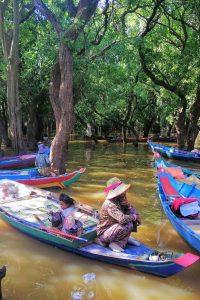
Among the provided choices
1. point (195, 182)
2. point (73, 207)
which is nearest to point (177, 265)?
point (73, 207)

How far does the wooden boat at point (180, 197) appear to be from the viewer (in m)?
7.73

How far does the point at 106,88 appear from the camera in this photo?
27250mm

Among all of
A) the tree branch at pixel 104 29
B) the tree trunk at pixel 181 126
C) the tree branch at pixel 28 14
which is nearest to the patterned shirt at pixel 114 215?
the tree branch at pixel 104 29

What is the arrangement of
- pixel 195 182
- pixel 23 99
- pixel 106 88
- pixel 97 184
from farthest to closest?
pixel 106 88
pixel 23 99
pixel 97 184
pixel 195 182

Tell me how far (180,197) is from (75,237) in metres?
3.47

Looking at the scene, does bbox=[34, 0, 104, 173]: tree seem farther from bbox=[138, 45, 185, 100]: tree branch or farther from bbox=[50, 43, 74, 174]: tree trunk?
bbox=[138, 45, 185, 100]: tree branch

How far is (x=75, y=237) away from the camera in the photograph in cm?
763

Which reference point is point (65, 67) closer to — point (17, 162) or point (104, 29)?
point (17, 162)

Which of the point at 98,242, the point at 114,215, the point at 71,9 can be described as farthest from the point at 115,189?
the point at 71,9

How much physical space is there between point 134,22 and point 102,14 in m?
3.76

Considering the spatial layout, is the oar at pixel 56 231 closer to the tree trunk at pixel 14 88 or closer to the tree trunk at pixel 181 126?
the tree trunk at pixel 14 88

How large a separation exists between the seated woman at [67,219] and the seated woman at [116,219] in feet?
2.03

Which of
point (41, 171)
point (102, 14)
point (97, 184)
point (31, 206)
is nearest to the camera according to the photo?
point (31, 206)

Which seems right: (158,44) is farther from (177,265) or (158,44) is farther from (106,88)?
(177,265)
